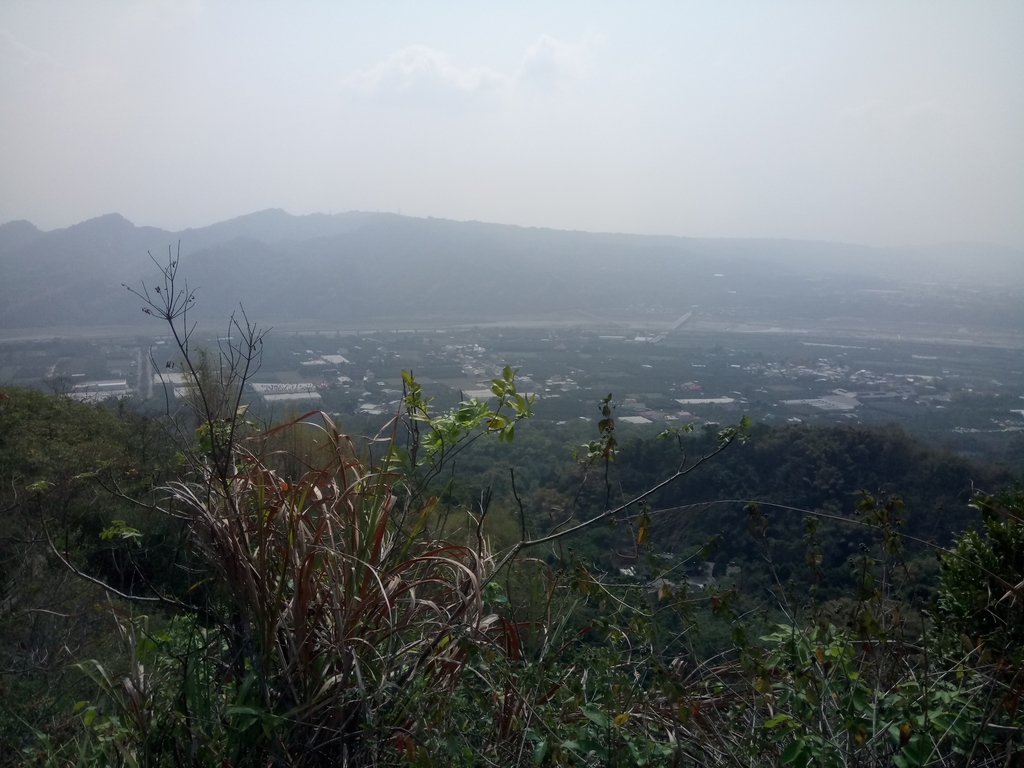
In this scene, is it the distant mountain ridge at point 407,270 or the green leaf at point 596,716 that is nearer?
the green leaf at point 596,716

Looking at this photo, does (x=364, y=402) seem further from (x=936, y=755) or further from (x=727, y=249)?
(x=727, y=249)

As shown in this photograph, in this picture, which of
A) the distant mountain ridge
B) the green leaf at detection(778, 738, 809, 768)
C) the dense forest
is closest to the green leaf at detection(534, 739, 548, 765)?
the dense forest

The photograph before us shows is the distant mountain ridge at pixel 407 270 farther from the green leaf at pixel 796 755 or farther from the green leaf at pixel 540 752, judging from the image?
the green leaf at pixel 796 755

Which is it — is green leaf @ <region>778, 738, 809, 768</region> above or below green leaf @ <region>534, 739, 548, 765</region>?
above

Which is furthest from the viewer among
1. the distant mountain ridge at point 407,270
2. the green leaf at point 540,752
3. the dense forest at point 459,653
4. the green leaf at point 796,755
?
the distant mountain ridge at point 407,270

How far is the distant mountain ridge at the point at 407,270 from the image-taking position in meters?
16.1

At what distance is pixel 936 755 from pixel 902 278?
1386 inches

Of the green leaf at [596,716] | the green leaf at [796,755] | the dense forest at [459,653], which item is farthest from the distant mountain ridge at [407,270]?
the green leaf at [796,755]

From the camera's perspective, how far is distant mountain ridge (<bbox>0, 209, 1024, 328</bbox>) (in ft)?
52.9

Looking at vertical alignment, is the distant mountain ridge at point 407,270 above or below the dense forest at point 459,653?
above

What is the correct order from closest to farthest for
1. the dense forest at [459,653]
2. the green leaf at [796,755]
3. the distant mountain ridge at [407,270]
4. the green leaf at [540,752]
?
the green leaf at [796,755], the green leaf at [540,752], the dense forest at [459,653], the distant mountain ridge at [407,270]

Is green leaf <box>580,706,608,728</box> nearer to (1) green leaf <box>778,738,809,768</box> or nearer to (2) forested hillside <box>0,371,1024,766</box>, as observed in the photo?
(2) forested hillside <box>0,371,1024,766</box>

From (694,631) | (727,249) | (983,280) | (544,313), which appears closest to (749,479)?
(694,631)

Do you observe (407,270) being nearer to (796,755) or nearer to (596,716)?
(596,716)
